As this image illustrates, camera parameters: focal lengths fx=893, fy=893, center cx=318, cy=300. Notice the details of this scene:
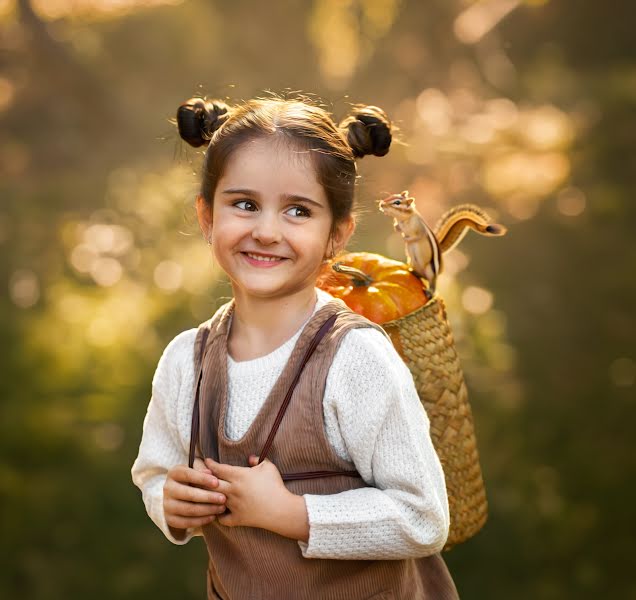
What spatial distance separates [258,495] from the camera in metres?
1.25

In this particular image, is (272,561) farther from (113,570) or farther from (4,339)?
(4,339)

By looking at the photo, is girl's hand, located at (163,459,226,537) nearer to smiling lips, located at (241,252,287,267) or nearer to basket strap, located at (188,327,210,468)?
basket strap, located at (188,327,210,468)

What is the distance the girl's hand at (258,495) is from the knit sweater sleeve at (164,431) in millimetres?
195

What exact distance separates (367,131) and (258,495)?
60 centimetres

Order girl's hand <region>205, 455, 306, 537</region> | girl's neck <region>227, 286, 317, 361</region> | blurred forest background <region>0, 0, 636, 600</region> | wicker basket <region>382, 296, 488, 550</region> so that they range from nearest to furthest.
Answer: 1. girl's hand <region>205, 455, 306, 537</region>
2. girl's neck <region>227, 286, 317, 361</region>
3. wicker basket <region>382, 296, 488, 550</region>
4. blurred forest background <region>0, 0, 636, 600</region>

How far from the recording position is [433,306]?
154 centimetres

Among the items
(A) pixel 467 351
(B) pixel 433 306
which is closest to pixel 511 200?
(A) pixel 467 351

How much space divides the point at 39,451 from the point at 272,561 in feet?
7.66

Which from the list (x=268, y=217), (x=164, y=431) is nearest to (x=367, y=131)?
(x=268, y=217)

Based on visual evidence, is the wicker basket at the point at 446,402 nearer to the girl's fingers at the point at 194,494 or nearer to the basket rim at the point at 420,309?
the basket rim at the point at 420,309

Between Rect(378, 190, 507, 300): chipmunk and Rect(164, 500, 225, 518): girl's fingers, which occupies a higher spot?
Rect(378, 190, 507, 300): chipmunk

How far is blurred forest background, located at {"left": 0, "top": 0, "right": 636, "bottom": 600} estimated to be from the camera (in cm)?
318

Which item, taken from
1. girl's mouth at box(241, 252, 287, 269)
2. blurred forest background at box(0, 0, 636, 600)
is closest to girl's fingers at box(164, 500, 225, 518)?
girl's mouth at box(241, 252, 287, 269)

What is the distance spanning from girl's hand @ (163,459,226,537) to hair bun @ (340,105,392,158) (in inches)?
21.8
